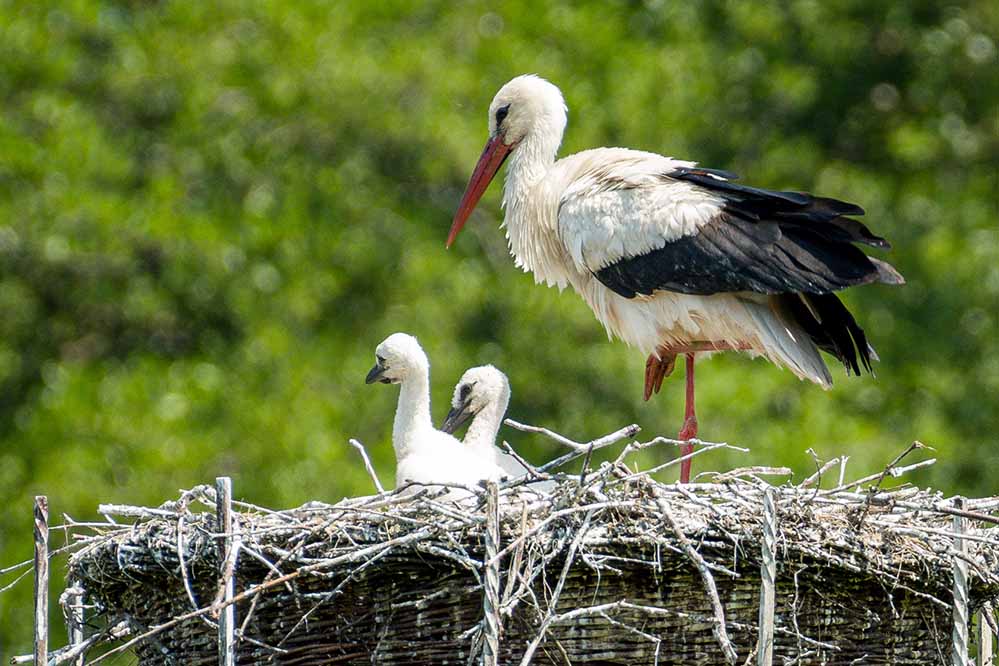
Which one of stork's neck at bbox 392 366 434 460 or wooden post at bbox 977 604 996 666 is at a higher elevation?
stork's neck at bbox 392 366 434 460

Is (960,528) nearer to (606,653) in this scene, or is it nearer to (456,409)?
(606,653)

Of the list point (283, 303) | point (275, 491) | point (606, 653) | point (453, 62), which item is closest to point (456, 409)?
point (606, 653)

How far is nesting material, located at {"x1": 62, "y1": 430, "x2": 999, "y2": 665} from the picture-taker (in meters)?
5.84

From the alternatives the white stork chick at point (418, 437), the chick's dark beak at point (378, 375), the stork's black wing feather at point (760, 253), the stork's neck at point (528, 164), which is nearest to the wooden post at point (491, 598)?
the white stork chick at point (418, 437)

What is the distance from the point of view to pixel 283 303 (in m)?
13.3

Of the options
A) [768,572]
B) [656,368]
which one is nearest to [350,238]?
[656,368]

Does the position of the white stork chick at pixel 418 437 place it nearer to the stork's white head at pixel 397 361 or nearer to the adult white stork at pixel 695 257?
the stork's white head at pixel 397 361

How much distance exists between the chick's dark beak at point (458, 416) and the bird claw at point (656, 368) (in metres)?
0.72

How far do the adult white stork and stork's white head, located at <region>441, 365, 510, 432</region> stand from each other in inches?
17.8

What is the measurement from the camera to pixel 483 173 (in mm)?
8906

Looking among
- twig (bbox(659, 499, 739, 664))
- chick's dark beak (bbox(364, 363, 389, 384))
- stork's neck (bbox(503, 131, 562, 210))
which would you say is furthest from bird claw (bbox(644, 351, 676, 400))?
twig (bbox(659, 499, 739, 664))

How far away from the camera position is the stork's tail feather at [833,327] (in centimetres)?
764

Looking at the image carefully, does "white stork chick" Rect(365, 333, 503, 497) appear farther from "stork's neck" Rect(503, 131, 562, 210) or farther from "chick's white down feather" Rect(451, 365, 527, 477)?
"stork's neck" Rect(503, 131, 562, 210)

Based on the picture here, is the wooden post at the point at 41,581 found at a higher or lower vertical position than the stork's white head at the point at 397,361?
lower
